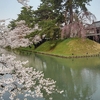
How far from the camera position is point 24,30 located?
107 ft

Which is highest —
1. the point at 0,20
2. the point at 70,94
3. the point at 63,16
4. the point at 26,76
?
the point at 63,16

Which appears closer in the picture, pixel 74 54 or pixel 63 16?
pixel 74 54

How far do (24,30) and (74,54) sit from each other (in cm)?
1475

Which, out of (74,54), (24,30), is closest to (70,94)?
(74,54)

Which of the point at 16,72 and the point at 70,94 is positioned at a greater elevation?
the point at 16,72

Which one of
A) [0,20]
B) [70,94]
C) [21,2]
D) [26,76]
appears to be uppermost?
[21,2]

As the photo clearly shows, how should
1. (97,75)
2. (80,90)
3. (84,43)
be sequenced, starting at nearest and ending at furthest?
(80,90) → (97,75) → (84,43)

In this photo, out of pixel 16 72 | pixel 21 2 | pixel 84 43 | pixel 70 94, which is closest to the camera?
pixel 21 2

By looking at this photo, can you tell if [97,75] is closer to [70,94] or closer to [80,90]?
[80,90]

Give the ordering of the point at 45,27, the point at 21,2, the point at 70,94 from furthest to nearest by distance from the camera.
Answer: the point at 45,27 → the point at 70,94 → the point at 21,2

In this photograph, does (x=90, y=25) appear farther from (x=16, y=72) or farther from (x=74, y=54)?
(x=16, y=72)

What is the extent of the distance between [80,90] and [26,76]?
4423 mm

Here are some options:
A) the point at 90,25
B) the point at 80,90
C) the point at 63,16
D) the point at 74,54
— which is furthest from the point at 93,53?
the point at 80,90

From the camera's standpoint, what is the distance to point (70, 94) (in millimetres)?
7660
